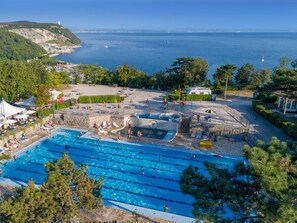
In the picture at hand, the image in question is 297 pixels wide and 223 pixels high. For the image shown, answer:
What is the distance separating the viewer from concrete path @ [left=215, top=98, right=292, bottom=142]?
21.1 meters

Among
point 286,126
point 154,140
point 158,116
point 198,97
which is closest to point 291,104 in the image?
point 286,126

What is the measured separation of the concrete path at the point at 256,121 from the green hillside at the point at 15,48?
92201 mm

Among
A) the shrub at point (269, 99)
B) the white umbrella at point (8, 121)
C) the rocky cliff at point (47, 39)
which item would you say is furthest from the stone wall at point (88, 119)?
the rocky cliff at point (47, 39)

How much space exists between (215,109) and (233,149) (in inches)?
295

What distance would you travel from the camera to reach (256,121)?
2414 centimetres

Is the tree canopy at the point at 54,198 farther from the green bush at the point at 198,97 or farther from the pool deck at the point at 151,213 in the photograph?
the green bush at the point at 198,97

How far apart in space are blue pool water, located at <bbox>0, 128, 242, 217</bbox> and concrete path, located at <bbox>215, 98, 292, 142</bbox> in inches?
169

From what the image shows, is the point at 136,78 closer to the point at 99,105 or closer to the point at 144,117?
the point at 99,105

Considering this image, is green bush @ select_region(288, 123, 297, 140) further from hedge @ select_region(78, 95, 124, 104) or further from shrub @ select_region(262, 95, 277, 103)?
hedge @ select_region(78, 95, 124, 104)

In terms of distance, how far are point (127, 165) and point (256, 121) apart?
12.5 m

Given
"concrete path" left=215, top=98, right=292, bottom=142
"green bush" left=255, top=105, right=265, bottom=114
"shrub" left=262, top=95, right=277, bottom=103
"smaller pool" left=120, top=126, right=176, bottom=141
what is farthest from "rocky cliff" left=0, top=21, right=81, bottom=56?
"green bush" left=255, top=105, right=265, bottom=114

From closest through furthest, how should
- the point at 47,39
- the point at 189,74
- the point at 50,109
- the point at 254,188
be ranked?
1. the point at 254,188
2. the point at 50,109
3. the point at 189,74
4. the point at 47,39

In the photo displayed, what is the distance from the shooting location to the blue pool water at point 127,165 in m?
15.2

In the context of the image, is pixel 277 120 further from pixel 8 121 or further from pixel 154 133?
pixel 8 121
